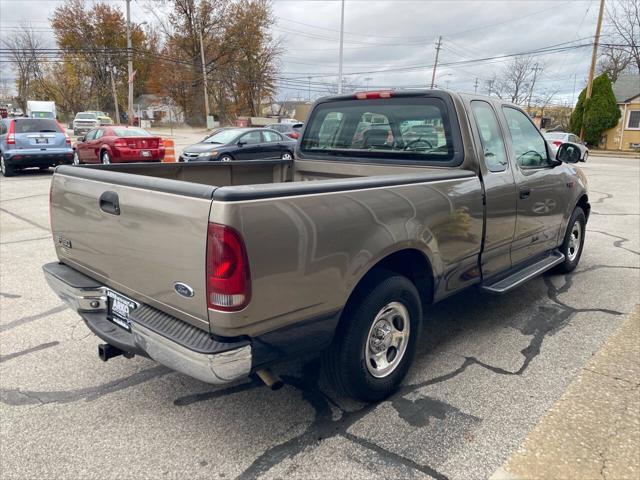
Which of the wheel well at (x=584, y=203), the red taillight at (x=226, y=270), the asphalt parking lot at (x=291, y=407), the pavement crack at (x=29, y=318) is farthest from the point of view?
the wheel well at (x=584, y=203)

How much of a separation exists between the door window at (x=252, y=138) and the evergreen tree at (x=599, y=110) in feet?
97.6

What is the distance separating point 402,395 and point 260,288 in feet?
4.75

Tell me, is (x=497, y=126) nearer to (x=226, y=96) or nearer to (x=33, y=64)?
(x=226, y=96)

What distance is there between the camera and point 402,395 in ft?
10.3

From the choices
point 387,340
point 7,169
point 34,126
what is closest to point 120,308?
point 387,340

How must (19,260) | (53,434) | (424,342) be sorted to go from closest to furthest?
(53,434) < (424,342) < (19,260)

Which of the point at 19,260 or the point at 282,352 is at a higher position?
the point at 282,352

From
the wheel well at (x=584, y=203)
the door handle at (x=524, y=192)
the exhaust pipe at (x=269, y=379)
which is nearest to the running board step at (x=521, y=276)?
the door handle at (x=524, y=192)

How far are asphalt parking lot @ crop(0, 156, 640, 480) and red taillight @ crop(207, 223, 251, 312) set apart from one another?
2.99 ft

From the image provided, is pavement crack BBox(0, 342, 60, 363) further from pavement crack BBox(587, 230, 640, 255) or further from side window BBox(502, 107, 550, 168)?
pavement crack BBox(587, 230, 640, 255)

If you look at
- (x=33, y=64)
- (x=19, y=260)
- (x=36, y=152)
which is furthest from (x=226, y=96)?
(x=19, y=260)

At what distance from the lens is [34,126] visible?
568 inches

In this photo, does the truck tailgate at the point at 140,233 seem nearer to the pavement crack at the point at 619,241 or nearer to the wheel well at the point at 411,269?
the wheel well at the point at 411,269

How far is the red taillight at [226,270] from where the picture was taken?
6.89 ft
